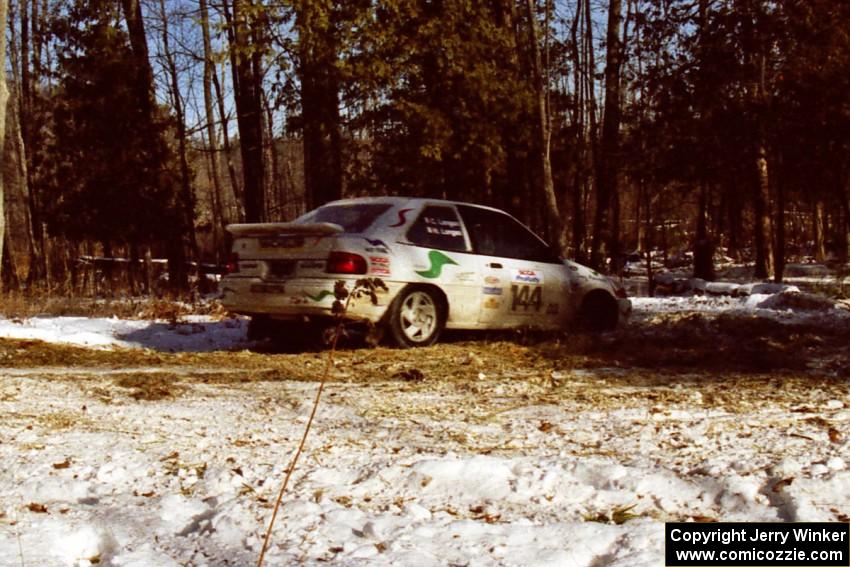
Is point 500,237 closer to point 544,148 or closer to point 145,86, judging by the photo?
point 544,148

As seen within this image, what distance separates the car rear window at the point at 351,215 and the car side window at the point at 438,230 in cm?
39

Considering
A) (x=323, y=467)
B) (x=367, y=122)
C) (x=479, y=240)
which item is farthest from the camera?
(x=367, y=122)

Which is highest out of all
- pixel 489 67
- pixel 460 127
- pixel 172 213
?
pixel 489 67

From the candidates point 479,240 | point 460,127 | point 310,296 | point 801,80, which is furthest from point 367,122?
point 310,296

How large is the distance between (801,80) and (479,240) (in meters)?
11.8

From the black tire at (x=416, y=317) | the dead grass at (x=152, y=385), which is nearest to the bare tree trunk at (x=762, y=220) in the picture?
the black tire at (x=416, y=317)

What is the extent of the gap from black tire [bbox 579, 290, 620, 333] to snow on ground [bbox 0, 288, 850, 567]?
4.00 metres

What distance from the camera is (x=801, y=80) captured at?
17.7 metres

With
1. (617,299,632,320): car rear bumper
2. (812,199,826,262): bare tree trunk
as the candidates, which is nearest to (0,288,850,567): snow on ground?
(617,299,632,320): car rear bumper

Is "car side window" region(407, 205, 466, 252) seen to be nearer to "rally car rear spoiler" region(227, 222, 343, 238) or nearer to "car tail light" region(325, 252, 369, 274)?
"car tail light" region(325, 252, 369, 274)

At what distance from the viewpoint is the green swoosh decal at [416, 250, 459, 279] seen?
8523 millimetres

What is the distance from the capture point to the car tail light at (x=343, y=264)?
7848mm

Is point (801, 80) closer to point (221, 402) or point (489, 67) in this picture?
point (489, 67)

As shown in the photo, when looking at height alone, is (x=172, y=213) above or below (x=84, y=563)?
above
